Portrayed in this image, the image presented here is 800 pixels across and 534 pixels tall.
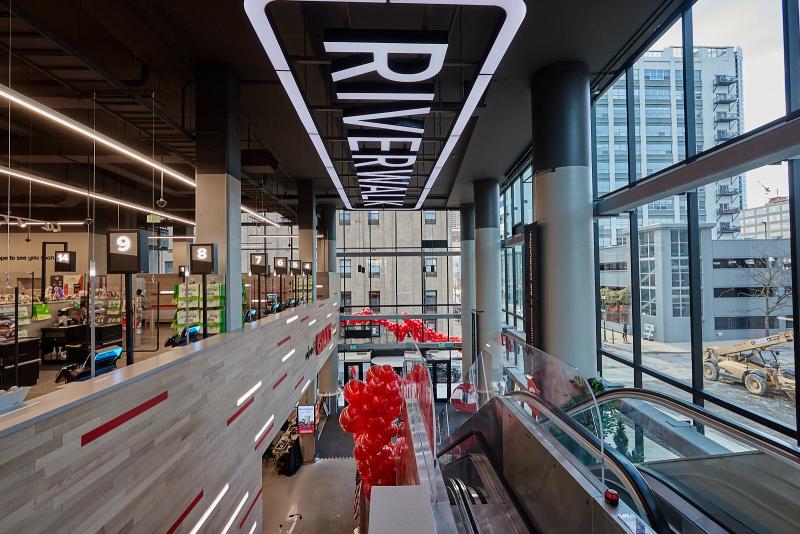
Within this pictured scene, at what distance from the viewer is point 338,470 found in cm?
1113

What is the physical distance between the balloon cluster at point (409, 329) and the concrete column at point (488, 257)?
4.02m

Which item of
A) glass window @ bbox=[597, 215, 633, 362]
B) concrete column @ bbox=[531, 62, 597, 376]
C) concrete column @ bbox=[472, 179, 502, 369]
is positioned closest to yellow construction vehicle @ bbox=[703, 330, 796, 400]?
concrete column @ bbox=[531, 62, 597, 376]

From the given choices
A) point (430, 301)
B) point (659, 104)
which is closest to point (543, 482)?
point (659, 104)

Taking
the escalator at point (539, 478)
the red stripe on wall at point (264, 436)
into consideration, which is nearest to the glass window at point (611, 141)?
the escalator at point (539, 478)

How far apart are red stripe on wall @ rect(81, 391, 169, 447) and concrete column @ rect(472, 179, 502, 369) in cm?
1038

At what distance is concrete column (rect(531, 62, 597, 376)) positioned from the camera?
5.32 metres

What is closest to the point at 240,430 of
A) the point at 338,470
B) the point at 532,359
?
the point at 532,359

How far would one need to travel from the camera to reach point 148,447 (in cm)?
302

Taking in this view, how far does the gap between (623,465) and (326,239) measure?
1471 centimetres

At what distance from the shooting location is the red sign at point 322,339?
1053 centimetres

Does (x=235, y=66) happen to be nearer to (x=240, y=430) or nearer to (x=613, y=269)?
(x=240, y=430)

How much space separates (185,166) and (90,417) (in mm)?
10397

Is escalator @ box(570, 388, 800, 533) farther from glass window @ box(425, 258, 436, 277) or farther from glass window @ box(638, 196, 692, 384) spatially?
glass window @ box(425, 258, 436, 277)

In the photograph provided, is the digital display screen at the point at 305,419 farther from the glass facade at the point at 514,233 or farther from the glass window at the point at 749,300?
the glass window at the point at 749,300
